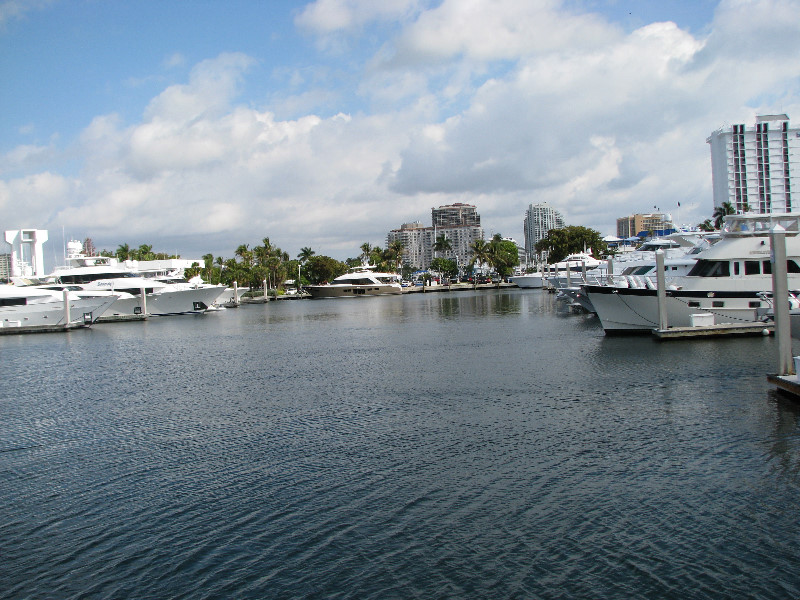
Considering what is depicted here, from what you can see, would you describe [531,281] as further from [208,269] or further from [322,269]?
[208,269]

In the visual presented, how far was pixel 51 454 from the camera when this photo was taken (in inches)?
645

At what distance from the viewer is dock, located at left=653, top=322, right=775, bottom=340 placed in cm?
3244

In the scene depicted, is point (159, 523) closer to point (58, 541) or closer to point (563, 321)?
point (58, 541)

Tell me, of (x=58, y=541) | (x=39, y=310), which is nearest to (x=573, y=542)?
(x=58, y=541)

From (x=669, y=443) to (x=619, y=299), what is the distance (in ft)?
72.5

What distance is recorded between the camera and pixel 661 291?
108 feet

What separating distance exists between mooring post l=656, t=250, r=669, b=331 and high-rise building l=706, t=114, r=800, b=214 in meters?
151

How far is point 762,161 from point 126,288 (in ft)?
506

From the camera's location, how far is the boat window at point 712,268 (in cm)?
3425

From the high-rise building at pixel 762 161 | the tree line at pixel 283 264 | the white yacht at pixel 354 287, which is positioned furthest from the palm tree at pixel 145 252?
the high-rise building at pixel 762 161

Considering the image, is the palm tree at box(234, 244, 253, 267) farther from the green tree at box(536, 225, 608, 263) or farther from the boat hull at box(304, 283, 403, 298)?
the green tree at box(536, 225, 608, 263)

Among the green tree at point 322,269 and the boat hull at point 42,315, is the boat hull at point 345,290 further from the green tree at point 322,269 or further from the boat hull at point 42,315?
the boat hull at point 42,315

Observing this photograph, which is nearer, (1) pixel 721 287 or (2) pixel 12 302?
(1) pixel 721 287

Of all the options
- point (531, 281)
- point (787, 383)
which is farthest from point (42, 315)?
point (531, 281)
